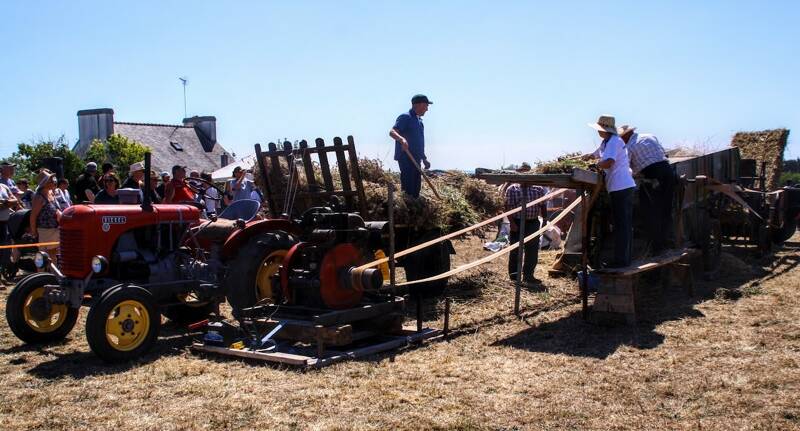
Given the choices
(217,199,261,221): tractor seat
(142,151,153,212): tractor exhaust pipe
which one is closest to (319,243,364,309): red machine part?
(217,199,261,221): tractor seat

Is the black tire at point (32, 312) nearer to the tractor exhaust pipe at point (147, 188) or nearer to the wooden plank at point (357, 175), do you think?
the tractor exhaust pipe at point (147, 188)

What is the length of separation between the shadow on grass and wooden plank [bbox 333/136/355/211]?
2.25 m

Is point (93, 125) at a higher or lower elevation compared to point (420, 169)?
higher

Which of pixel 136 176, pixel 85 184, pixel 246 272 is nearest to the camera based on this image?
pixel 246 272

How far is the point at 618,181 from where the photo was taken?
7.87 meters

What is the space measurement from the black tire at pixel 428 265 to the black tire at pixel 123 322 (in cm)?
325

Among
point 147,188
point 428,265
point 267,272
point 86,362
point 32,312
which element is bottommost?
point 86,362

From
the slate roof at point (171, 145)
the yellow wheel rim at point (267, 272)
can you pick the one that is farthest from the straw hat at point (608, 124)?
the slate roof at point (171, 145)

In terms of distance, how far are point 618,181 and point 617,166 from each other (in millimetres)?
162

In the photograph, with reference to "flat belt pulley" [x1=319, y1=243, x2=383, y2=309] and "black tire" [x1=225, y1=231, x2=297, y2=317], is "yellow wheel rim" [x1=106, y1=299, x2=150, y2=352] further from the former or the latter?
"flat belt pulley" [x1=319, y1=243, x2=383, y2=309]

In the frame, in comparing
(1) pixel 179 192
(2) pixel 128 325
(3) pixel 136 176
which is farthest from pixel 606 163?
(3) pixel 136 176

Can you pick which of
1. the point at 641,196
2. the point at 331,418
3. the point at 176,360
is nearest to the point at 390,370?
the point at 331,418

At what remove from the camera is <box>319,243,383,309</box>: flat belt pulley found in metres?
6.48

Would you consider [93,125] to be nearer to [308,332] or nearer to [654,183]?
[654,183]
